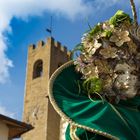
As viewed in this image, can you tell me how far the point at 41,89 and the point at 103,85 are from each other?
4328cm

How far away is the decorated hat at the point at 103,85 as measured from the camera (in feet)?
8.75

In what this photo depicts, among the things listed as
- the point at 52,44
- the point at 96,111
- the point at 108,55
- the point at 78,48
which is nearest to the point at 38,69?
the point at 52,44

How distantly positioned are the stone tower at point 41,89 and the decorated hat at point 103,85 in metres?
39.4

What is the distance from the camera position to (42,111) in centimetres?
4416

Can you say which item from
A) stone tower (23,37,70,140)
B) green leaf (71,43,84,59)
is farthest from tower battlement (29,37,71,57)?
green leaf (71,43,84,59)

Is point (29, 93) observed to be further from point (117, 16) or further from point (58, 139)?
point (117, 16)

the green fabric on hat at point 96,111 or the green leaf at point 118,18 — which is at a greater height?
the green leaf at point 118,18

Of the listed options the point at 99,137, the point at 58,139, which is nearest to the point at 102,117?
the point at 99,137

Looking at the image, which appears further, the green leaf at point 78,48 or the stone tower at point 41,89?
the stone tower at point 41,89

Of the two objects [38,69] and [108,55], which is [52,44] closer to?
[38,69]

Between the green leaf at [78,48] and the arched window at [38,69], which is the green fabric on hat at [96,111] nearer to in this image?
the green leaf at [78,48]

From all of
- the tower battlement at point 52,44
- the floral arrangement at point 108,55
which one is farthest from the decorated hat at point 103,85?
the tower battlement at point 52,44

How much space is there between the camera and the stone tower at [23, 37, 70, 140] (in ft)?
142

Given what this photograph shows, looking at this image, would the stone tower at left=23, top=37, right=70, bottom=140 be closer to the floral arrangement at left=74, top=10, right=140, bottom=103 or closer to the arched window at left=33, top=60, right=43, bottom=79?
the arched window at left=33, top=60, right=43, bottom=79
